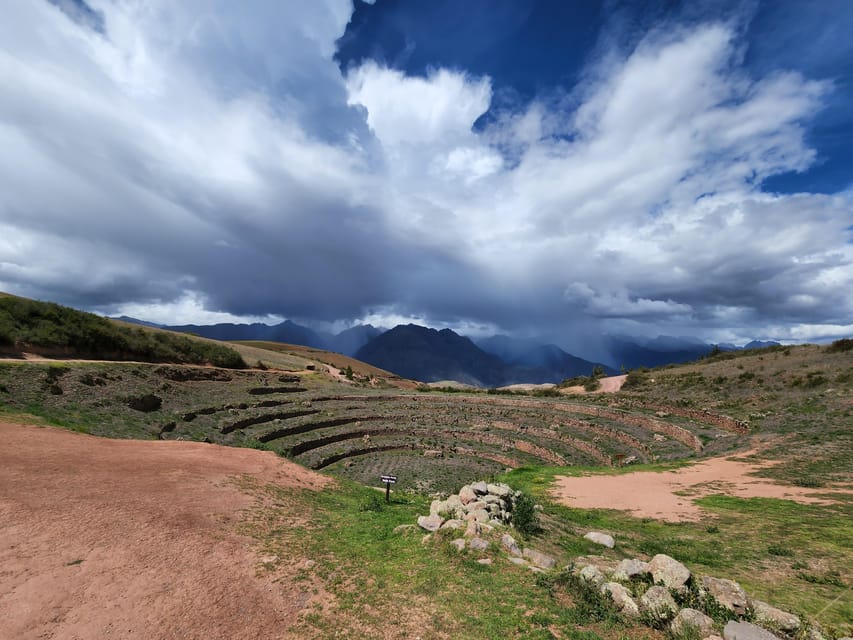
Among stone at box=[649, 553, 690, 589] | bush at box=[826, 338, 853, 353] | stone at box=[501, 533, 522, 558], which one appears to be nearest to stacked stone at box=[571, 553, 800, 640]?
stone at box=[649, 553, 690, 589]

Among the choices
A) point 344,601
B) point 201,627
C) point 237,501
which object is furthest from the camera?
point 237,501

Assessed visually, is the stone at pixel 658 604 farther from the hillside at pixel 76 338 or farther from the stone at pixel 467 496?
the hillside at pixel 76 338

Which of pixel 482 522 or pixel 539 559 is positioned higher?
pixel 482 522

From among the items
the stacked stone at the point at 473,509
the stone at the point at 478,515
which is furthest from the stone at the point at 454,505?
the stone at the point at 478,515

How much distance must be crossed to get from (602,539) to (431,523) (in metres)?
5.96

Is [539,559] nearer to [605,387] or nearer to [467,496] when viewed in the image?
[467,496]

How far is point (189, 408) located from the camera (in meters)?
29.2

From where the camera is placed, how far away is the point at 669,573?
7535mm

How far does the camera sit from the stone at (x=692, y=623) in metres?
6.25

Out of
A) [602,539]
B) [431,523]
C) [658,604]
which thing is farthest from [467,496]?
[658,604]

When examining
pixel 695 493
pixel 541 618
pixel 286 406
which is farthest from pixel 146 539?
pixel 286 406

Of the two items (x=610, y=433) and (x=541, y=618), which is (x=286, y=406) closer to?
(x=610, y=433)

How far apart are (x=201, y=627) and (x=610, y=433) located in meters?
34.2

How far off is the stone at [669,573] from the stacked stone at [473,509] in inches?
171
